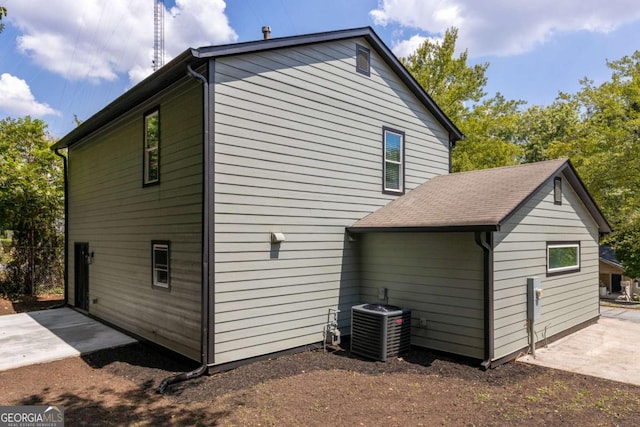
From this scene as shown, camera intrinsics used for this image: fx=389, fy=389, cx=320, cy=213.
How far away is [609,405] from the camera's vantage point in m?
4.62

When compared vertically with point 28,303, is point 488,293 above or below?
above

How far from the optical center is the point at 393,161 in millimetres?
8750

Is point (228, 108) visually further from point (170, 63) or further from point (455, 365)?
point (455, 365)

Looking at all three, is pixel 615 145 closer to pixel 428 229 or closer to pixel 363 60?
pixel 363 60

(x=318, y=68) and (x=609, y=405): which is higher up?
(x=318, y=68)

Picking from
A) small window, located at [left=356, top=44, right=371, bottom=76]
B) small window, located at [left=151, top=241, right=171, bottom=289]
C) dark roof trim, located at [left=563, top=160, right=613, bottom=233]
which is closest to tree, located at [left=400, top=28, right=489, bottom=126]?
dark roof trim, located at [left=563, top=160, right=613, bottom=233]

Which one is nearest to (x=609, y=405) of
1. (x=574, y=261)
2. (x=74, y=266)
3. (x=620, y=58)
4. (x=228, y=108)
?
(x=574, y=261)

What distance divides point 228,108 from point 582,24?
36.4ft

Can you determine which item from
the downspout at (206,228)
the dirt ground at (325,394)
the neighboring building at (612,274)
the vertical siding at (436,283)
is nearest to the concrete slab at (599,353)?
the dirt ground at (325,394)

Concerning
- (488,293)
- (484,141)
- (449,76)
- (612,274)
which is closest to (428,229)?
(488,293)

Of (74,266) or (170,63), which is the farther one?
(74,266)

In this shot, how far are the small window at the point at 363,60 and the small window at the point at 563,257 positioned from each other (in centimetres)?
502
